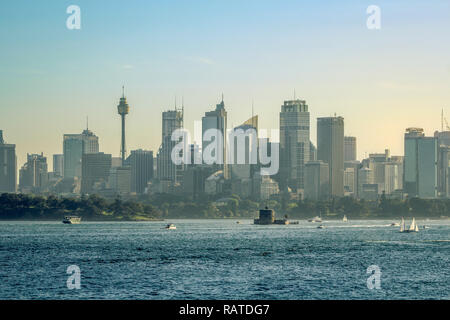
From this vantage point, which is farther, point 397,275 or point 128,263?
point 128,263

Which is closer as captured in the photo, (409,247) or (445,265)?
(445,265)

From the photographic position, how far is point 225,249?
14525cm

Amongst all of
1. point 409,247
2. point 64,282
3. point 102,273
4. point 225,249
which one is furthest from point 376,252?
point 64,282

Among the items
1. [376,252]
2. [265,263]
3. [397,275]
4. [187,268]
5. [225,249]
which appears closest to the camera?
[397,275]
